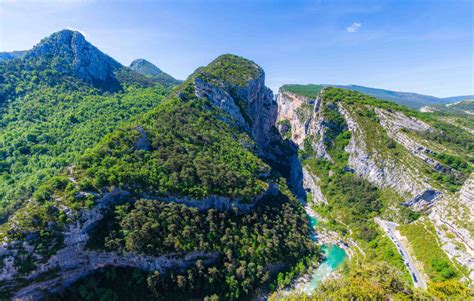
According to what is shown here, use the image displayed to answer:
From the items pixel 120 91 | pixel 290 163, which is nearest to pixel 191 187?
pixel 290 163

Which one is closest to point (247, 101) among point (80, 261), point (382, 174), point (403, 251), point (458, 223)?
point (382, 174)

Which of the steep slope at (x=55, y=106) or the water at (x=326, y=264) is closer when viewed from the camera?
the water at (x=326, y=264)

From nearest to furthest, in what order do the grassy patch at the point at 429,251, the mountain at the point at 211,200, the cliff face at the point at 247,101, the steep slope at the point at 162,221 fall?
the steep slope at the point at 162,221
the mountain at the point at 211,200
the grassy patch at the point at 429,251
the cliff face at the point at 247,101

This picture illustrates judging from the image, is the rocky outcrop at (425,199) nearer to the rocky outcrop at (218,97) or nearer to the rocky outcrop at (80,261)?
the rocky outcrop at (80,261)

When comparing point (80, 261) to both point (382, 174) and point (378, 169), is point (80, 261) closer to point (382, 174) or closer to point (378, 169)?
point (382, 174)

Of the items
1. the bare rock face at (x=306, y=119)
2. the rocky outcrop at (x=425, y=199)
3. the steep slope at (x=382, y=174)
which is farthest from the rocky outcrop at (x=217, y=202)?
the bare rock face at (x=306, y=119)

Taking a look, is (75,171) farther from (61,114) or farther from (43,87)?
(43,87)
